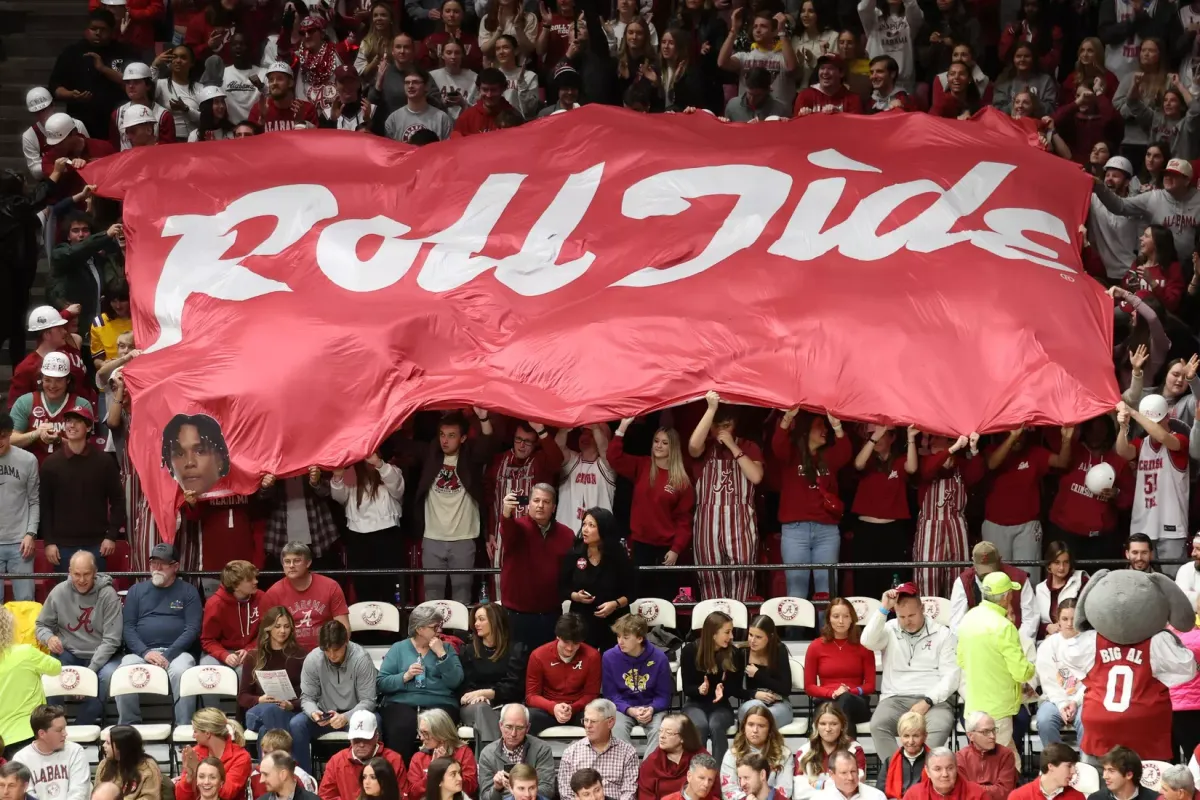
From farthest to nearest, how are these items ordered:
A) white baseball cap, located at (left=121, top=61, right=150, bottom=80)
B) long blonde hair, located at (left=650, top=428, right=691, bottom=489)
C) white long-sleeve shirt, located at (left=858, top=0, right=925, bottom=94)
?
white long-sleeve shirt, located at (left=858, top=0, right=925, bottom=94) → white baseball cap, located at (left=121, top=61, right=150, bottom=80) → long blonde hair, located at (left=650, top=428, right=691, bottom=489)

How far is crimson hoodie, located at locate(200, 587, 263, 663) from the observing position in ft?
52.2

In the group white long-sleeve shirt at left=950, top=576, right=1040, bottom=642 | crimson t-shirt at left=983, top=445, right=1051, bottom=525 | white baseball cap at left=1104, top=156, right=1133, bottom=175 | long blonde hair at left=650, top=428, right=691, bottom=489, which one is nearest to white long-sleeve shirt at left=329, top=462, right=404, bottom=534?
long blonde hair at left=650, top=428, right=691, bottom=489

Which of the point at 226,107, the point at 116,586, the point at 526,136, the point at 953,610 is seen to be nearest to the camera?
the point at 953,610

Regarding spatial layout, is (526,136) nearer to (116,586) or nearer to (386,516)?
(386,516)

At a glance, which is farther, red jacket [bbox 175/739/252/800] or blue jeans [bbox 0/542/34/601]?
blue jeans [bbox 0/542/34/601]

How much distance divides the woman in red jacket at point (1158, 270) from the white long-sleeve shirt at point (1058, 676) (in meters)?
3.73

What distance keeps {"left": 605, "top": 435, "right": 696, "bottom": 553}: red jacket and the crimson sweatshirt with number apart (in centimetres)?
68

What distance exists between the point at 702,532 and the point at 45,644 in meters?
4.80

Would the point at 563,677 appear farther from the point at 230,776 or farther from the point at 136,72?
the point at 136,72

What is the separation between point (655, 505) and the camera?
54.4ft

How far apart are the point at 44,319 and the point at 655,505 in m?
5.05

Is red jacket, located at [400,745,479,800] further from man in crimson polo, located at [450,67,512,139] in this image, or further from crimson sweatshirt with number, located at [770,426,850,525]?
man in crimson polo, located at [450,67,512,139]

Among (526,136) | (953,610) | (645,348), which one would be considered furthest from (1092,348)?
(526,136)

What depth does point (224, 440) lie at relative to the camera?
634 inches
